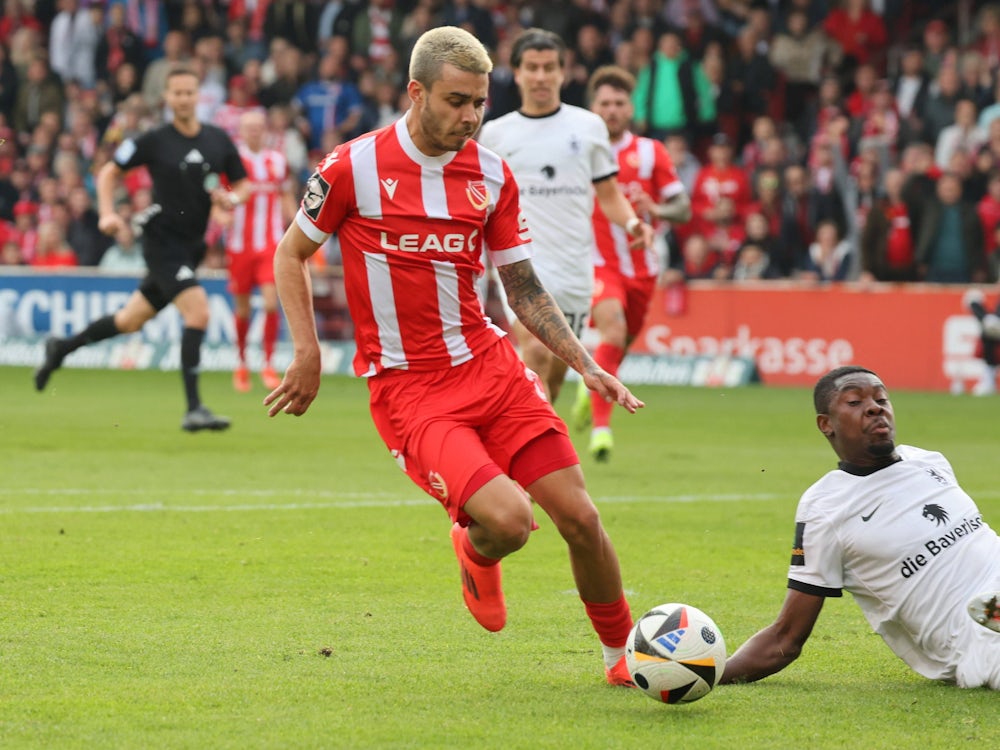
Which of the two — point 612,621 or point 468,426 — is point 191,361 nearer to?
point 468,426

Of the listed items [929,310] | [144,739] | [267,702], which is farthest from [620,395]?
[929,310]

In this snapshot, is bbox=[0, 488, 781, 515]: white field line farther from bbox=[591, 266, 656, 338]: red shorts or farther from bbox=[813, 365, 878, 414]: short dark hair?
bbox=[813, 365, 878, 414]: short dark hair

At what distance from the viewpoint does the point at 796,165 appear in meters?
20.4

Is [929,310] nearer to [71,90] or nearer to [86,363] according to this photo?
[86,363]

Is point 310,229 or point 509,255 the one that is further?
point 509,255

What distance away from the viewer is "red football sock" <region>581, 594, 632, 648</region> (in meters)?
5.59

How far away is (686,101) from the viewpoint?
842 inches

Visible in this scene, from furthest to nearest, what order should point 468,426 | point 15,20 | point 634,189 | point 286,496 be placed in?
point 15,20 → point 634,189 → point 286,496 → point 468,426

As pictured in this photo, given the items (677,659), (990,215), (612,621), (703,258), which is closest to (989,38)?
(990,215)

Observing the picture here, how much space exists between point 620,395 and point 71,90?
21812 mm

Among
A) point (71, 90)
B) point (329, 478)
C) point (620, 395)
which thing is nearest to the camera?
point (620, 395)

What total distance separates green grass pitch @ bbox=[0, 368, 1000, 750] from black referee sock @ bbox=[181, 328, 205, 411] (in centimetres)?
62

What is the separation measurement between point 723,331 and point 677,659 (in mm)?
14114

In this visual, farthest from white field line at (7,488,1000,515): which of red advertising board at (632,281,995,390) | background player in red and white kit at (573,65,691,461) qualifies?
red advertising board at (632,281,995,390)
